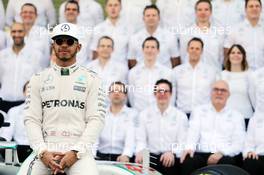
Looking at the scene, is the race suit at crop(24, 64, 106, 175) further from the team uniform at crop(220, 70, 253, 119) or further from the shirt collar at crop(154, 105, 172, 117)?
the team uniform at crop(220, 70, 253, 119)

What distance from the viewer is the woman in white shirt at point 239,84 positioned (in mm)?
8898

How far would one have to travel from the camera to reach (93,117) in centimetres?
512

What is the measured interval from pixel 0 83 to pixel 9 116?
2.61 ft

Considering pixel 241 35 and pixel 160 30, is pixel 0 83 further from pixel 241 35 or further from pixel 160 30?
pixel 241 35

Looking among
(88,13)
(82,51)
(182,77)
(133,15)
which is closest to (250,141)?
(182,77)

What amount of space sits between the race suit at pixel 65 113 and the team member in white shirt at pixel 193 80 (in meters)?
3.97

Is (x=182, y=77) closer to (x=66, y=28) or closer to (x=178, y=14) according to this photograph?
(x=178, y=14)

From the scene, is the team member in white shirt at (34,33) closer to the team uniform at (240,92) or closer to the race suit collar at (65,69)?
the team uniform at (240,92)

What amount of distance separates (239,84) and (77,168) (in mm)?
4258

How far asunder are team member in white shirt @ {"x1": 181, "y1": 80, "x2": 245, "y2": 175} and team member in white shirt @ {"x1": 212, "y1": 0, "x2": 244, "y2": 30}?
3.77ft

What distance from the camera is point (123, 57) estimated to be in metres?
9.59

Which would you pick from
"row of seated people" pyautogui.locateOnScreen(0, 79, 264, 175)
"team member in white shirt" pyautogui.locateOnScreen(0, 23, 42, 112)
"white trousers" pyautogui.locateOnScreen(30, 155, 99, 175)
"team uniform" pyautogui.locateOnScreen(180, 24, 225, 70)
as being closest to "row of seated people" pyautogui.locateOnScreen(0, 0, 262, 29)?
"team uniform" pyautogui.locateOnScreen(180, 24, 225, 70)

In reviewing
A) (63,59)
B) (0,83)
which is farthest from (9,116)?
(63,59)

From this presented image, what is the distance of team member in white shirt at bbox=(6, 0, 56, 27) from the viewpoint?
10.2m
